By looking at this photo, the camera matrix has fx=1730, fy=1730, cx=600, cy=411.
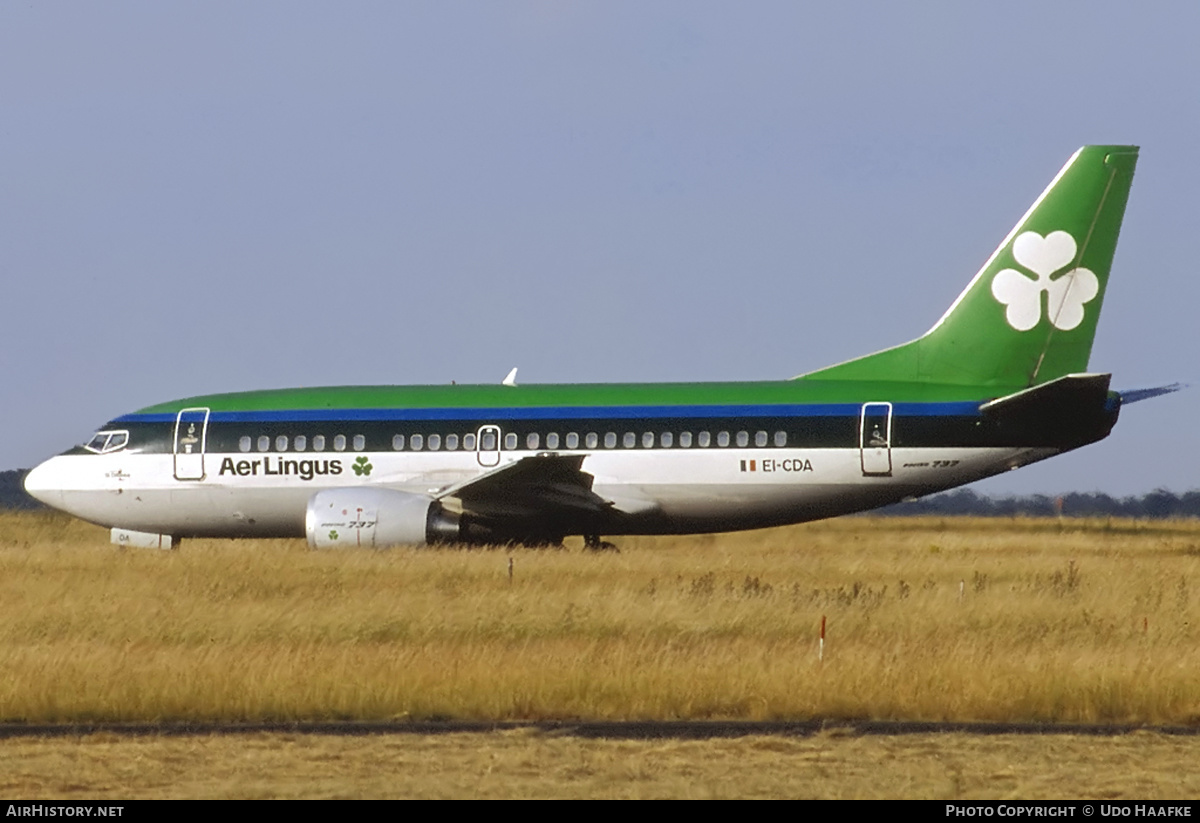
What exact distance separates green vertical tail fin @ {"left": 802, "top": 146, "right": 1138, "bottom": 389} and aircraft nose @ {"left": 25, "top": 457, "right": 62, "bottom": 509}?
15.7 m

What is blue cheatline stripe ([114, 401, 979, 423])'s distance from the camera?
91.9 ft

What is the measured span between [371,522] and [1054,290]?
1187cm

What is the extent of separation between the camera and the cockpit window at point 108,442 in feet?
103

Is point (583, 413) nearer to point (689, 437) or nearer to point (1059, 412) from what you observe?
point (689, 437)

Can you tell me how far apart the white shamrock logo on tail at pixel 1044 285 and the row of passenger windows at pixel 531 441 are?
4.45 m

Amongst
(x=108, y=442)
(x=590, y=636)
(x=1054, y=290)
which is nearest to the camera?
(x=590, y=636)

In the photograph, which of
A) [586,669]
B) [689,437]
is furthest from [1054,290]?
[586,669]

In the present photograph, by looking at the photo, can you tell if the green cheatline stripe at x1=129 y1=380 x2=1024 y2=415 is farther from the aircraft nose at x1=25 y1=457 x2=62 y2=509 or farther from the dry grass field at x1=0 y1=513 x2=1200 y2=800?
the dry grass field at x1=0 y1=513 x2=1200 y2=800

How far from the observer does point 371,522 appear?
2794cm

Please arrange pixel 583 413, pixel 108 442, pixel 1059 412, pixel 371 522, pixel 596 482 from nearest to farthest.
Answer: pixel 1059 412, pixel 371 522, pixel 596 482, pixel 583 413, pixel 108 442

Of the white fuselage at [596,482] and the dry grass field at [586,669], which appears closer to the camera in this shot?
the dry grass field at [586,669]

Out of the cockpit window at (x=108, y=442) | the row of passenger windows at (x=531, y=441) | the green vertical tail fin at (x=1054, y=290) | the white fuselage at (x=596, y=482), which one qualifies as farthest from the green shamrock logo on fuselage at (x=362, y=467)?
the green vertical tail fin at (x=1054, y=290)

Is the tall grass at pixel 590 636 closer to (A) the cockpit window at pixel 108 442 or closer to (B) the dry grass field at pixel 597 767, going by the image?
(B) the dry grass field at pixel 597 767
